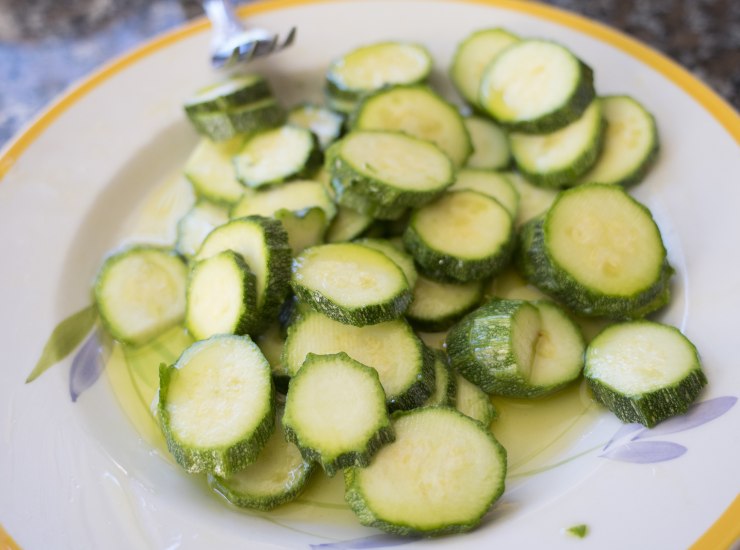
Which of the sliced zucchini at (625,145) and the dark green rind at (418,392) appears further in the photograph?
the sliced zucchini at (625,145)

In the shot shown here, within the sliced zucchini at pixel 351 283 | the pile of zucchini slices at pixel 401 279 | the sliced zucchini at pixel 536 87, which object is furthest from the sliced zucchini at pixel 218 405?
the sliced zucchini at pixel 536 87

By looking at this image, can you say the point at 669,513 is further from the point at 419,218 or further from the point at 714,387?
the point at 419,218

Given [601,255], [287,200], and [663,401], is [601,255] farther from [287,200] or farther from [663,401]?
[287,200]

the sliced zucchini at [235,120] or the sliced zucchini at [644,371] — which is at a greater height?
the sliced zucchini at [235,120]

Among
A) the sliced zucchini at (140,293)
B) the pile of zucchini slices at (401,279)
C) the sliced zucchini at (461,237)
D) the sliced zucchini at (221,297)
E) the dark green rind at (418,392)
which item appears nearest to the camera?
the pile of zucchini slices at (401,279)

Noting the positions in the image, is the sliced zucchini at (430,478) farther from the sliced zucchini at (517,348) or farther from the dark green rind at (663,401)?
the dark green rind at (663,401)

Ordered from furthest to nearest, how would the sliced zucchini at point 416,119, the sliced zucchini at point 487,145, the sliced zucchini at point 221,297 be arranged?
the sliced zucchini at point 487,145
the sliced zucchini at point 416,119
the sliced zucchini at point 221,297
